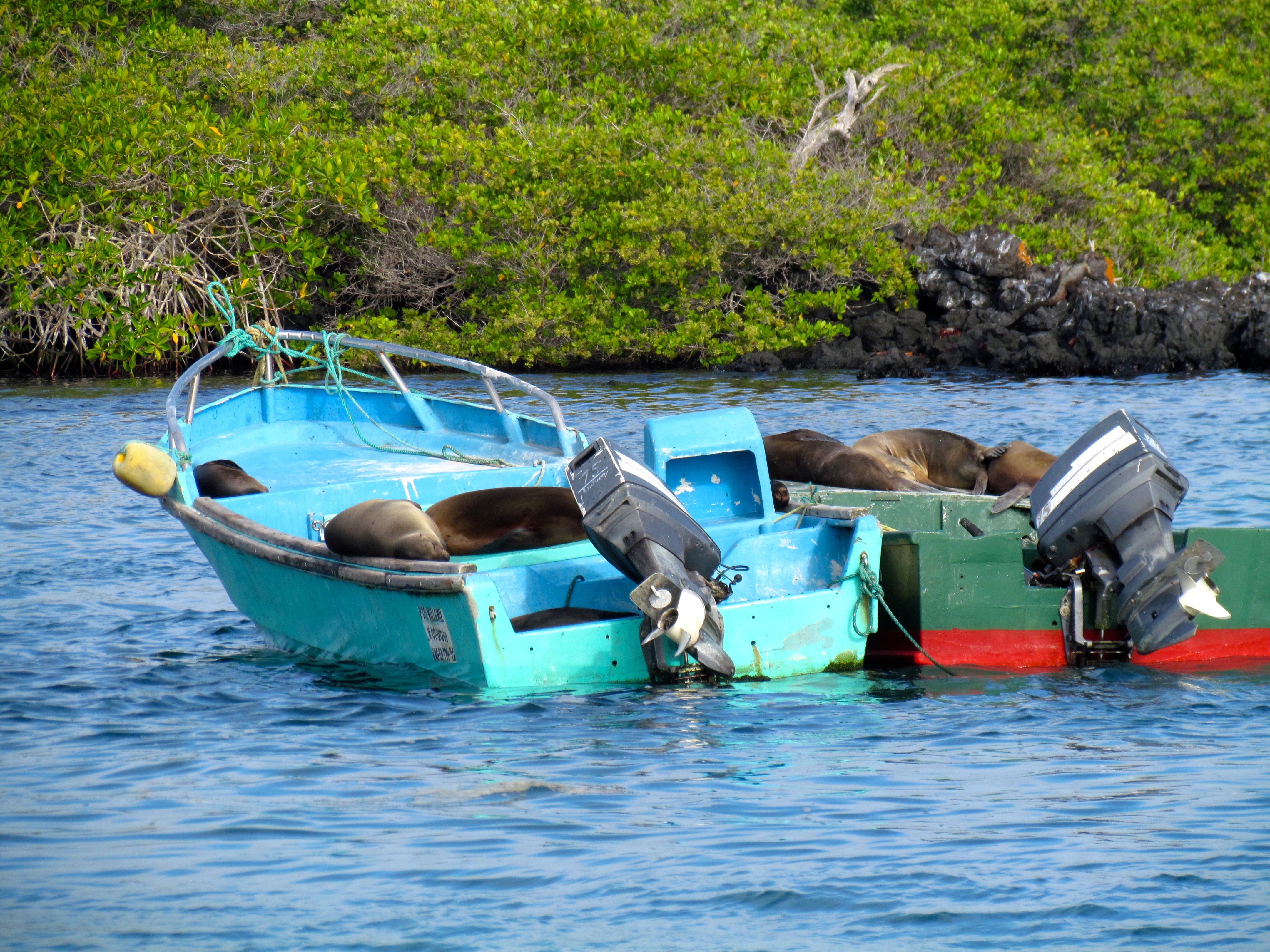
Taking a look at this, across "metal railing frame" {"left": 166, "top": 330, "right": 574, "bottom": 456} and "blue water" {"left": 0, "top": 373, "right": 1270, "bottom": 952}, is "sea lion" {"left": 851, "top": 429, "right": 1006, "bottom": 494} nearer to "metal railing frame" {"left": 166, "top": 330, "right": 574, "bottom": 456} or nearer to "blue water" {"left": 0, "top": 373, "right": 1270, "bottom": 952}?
"metal railing frame" {"left": 166, "top": 330, "right": 574, "bottom": 456}

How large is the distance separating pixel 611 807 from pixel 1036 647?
3217mm

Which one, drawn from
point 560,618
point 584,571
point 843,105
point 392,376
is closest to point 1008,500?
point 584,571

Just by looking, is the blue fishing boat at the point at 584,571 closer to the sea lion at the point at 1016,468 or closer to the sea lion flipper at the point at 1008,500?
the sea lion flipper at the point at 1008,500

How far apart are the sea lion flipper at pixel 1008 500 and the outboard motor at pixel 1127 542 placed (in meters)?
1.59

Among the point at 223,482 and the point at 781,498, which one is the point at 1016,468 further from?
the point at 223,482

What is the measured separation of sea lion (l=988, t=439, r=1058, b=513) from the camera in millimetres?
11047

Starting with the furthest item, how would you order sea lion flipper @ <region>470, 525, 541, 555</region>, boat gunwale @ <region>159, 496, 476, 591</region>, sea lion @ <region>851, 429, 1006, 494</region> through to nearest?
sea lion @ <region>851, 429, 1006, 494</region> → sea lion flipper @ <region>470, 525, 541, 555</region> → boat gunwale @ <region>159, 496, 476, 591</region>

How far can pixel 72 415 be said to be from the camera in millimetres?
19906

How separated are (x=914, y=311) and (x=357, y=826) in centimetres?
2241

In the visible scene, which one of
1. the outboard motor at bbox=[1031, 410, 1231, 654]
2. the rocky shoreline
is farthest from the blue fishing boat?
the rocky shoreline

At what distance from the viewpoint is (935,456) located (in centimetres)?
1194

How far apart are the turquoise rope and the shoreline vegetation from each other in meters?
10.4

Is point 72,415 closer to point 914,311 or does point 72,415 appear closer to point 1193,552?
point 914,311


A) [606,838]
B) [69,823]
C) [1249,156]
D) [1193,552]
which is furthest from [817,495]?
[1249,156]
